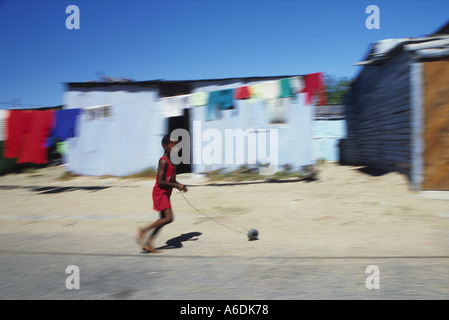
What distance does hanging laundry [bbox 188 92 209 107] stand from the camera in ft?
36.7

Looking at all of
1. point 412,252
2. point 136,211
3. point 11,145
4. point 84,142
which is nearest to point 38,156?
point 11,145

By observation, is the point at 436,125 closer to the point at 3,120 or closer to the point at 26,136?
A: the point at 26,136

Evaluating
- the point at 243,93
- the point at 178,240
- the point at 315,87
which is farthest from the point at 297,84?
the point at 178,240

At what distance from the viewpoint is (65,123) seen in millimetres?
11602

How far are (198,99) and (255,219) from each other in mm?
6038

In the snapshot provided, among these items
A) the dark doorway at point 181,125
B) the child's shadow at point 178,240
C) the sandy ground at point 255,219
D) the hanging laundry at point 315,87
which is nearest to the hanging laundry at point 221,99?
the hanging laundry at point 315,87

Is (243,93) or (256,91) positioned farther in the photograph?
(243,93)

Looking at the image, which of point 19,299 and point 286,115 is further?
point 286,115

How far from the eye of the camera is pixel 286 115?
1202cm

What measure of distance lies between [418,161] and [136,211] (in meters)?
7.04

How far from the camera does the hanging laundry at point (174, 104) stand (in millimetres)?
11578

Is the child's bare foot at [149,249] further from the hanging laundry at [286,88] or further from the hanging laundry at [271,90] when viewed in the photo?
the hanging laundry at [286,88]
